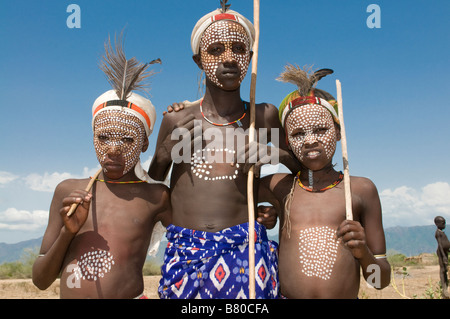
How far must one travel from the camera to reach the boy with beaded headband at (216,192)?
3.02 metres

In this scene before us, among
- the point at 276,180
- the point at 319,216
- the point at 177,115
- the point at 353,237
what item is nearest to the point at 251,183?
the point at 276,180

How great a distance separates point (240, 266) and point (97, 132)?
1.59m

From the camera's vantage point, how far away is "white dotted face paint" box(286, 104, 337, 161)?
3.25 meters

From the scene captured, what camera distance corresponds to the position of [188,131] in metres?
3.33

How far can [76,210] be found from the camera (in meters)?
2.98

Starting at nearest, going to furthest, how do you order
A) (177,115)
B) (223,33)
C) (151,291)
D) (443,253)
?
(223,33) → (177,115) → (443,253) → (151,291)

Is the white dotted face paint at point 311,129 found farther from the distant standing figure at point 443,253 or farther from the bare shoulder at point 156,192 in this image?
the distant standing figure at point 443,253

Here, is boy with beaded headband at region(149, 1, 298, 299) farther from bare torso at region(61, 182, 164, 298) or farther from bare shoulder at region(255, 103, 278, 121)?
bare torso at region(61, 182, 164, 298)

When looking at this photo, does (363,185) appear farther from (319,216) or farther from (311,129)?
(311,129)

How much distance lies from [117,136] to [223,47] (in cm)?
116

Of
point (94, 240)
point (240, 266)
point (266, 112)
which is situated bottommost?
point (240, 266)

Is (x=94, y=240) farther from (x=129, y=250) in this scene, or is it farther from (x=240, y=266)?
(x=240, y=266)

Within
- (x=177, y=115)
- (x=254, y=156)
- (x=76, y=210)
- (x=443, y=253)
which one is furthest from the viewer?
(x=443, y=253)
